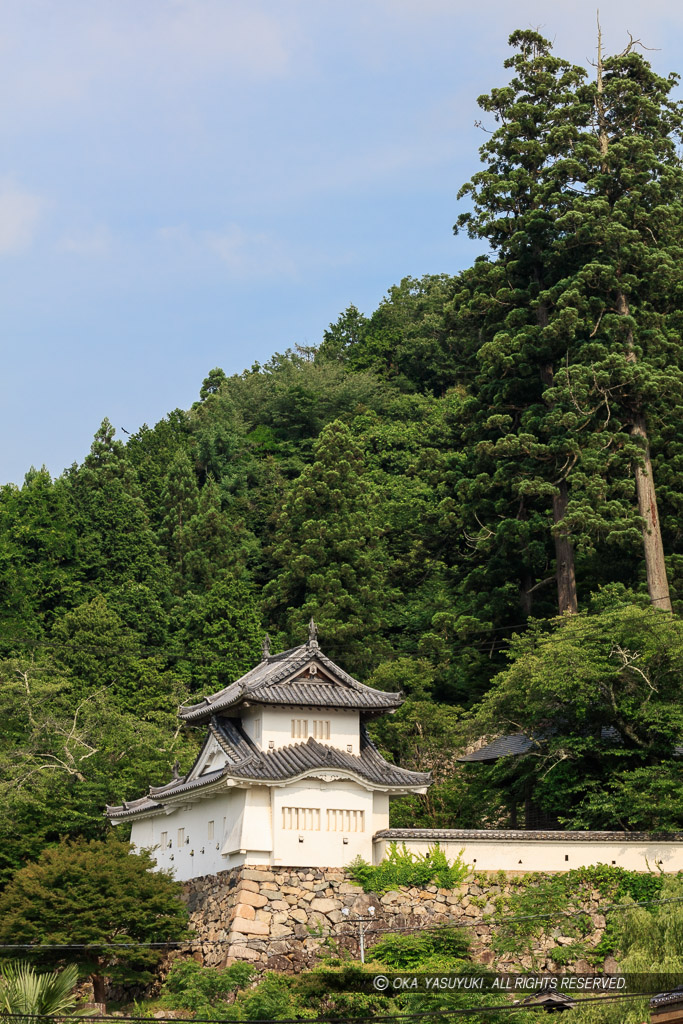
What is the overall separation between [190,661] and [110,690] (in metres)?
5.22

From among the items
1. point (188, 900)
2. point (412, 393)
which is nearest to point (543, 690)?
point (188, 900)

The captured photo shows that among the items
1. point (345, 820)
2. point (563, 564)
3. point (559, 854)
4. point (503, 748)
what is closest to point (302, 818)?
point (345, 820)

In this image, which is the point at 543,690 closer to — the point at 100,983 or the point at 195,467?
the point at 100,983

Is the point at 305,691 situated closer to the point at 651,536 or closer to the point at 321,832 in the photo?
the point at 321,832

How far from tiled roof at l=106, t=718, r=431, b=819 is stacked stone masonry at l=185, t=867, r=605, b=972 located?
2215 mm

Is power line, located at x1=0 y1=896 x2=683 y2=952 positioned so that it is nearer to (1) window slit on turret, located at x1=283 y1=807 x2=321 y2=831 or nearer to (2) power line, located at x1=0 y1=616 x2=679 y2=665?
(1) window slit on turret, located at x1=283 y1=807 x2=321 y2=831

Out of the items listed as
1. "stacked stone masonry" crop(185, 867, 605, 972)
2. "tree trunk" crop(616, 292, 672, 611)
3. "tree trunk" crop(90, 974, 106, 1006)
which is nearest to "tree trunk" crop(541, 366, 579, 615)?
"tree trunk" crop(616, 292, 672, 611)

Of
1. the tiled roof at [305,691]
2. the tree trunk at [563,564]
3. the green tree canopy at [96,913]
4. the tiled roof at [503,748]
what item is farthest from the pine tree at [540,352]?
the green tree canopy at [96,913]

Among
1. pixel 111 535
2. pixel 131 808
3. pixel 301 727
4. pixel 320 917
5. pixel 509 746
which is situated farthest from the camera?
pixel 111 535

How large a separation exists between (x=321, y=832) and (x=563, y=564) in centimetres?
1507

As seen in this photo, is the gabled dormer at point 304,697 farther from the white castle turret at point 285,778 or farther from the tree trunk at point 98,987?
the tree trunk at point 98,987

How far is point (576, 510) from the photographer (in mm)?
41031

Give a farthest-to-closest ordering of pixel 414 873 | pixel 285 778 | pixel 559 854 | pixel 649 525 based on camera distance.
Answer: pixel 649 525
pixel 285 778
pixel 559 854
pixel 414 873

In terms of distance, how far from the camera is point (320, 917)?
30125mm
